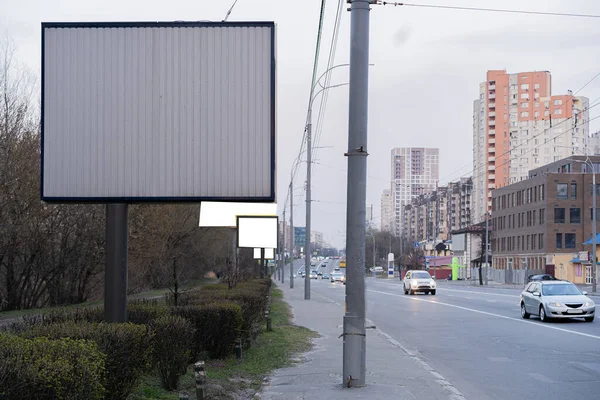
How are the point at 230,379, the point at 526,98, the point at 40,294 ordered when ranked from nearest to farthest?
the point at 230,379 < the point at 40,294 < the point at 526,98

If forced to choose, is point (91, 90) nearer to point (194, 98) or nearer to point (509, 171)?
point (194, 98)

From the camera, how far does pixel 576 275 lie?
266ft

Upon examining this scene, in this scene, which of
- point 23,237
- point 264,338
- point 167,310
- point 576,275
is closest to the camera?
point 167,310

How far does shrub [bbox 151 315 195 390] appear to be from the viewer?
9.86m

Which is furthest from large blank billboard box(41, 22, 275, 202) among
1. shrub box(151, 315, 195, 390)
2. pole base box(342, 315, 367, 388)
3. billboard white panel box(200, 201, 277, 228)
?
billboard white panel box(200, 201, 277, 228)

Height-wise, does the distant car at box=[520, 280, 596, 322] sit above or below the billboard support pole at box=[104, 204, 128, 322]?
below

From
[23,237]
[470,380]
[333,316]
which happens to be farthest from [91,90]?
[23,237]

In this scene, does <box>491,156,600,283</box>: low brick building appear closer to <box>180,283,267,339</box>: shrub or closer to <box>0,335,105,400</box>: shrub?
<box>180,283,267,339</box>: shrub

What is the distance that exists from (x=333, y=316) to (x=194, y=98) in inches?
684

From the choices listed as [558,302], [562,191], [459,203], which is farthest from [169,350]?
[459,203]

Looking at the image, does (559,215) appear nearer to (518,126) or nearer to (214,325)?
(518,126)

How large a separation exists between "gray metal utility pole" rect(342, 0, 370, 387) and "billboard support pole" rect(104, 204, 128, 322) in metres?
3.12

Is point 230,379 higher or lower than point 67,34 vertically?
lower

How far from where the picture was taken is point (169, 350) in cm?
991
